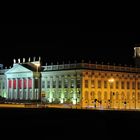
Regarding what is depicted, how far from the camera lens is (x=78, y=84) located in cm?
13112

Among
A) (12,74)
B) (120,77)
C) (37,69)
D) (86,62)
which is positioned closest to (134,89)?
(120,77)

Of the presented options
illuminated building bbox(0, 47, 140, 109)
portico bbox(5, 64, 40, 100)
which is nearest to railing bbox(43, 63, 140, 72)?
illuminated building bbox(0, 47, 140, 109)

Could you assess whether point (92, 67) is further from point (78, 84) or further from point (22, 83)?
point (22, 83)

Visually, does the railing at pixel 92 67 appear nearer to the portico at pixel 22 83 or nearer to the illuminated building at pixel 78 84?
the illuminated building at pixel 78 84

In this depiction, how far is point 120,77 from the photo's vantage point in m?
140

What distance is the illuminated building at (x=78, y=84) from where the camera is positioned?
13100 cm

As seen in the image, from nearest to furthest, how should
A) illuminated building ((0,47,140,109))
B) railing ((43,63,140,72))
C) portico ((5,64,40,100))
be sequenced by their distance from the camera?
1. illuminated building ((0,47,140,109))
2. railing ((43,63,140,72))
3. portico ((5,64,40,100))

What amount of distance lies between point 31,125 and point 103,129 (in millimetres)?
6912

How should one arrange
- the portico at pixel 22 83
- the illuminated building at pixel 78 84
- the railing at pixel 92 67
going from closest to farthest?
the illuminated building at pixel 78 84 → the railing at pixel 92 67 → the portico at pixel 22 83

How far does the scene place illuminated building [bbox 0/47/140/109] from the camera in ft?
430

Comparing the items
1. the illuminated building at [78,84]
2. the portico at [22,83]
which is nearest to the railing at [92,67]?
the illuminated building at [78,84]

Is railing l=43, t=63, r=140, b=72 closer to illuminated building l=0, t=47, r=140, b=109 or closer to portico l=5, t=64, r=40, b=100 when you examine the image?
illuminated building l=0, t=47, r=140, b=109

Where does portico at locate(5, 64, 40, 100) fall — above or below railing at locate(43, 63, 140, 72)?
below

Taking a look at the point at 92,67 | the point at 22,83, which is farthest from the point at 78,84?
the point at 22,83
